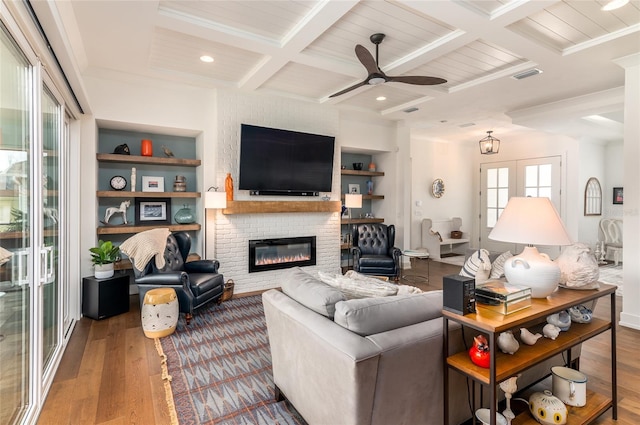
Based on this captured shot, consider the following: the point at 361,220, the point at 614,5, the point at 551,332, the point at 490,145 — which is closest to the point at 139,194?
the point at 361,220

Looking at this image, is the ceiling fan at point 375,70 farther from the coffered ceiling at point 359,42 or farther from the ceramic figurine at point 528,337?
the ceramic figurine at point 528,337

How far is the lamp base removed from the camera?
72.6 inches

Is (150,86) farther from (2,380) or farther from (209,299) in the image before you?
(2,380)

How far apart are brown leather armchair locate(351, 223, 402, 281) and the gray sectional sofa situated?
3.04 metres

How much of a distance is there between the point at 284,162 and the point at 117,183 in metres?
2.23

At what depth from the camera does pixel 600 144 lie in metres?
7.50

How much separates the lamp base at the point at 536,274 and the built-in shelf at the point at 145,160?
13.2 ft

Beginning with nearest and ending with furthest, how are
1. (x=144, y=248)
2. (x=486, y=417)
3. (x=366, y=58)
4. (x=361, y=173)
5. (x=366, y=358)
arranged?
(x=366, y=358)
(x=486, y=417)
(x=366, y=58)
(x=144, y=248)
(x=361, y=173)

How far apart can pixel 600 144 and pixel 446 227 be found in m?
3.81

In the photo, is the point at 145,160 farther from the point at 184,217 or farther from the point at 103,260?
the point at 103,260

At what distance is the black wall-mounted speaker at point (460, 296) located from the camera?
160 centimetres

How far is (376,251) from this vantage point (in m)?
5.34

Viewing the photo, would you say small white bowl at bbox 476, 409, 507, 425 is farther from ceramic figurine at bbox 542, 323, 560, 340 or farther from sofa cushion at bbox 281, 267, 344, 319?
sofa cushion at bbox 281, 267, 344, 319

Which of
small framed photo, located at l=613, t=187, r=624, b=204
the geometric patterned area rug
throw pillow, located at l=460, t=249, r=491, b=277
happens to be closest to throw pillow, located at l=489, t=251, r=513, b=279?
throw pillow, located at l=460, t=249, r=491, b=277
